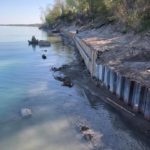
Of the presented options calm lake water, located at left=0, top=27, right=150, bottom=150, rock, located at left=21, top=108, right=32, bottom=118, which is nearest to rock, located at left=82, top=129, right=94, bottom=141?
calm lake water, located at left=0, top=27, right=150, bottom=150

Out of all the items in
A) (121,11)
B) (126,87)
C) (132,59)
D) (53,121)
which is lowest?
(53,121)

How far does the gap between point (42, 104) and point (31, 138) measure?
5.69 meters

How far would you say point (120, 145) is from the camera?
14.3m

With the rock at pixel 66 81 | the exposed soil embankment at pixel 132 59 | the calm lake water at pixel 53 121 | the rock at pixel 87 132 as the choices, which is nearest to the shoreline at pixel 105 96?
the calm lake water at pixel 53 121

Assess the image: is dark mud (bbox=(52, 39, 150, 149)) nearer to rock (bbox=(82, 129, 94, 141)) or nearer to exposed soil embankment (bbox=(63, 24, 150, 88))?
rock (bbox=(82, 129, 94, 141))

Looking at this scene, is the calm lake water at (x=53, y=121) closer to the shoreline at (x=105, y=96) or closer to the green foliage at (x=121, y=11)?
the shoreline at (x=105, y=96)

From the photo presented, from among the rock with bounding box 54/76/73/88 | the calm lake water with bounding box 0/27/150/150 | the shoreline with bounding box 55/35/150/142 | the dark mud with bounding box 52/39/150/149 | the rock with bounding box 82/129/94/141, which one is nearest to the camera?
the calm lake water with bounding box 0/27/150/150

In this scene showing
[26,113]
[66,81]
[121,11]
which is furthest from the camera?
[121,11]

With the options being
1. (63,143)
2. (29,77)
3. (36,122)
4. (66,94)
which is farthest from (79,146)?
(29,77)

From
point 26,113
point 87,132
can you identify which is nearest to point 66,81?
point 26,113

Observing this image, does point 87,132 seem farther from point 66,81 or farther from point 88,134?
point 66,81

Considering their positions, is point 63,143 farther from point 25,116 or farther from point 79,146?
point 25,116

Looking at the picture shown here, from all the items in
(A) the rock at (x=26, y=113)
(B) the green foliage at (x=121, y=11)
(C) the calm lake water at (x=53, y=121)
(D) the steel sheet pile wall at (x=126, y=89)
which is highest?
(B) the green foliage at (x=121, y=11)

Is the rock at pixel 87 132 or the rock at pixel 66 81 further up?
the rock at pixel 66 81
